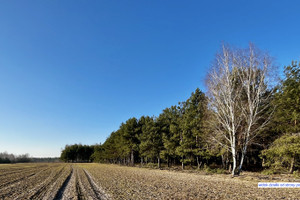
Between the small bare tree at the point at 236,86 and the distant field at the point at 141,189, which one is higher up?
the small bare tree at the point at 236,86

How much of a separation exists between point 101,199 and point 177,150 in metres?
25.2

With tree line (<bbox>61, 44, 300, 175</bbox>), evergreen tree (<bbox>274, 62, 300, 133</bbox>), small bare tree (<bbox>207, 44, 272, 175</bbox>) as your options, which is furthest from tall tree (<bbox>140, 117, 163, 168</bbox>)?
evergreen tree (<bbox>274, 62, 300, 133</bbox>)

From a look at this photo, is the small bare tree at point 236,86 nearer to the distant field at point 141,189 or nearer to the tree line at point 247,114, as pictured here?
the tree line at point 247,114

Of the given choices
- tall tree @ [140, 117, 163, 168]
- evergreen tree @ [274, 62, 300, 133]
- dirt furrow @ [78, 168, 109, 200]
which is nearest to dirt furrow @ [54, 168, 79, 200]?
dirt furrow @ [78, 168, 109, 200]

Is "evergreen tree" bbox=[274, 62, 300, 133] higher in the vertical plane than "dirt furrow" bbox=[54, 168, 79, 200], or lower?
higher

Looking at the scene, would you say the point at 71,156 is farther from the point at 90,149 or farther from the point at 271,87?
the point at 271,87

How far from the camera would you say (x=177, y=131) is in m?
37.0

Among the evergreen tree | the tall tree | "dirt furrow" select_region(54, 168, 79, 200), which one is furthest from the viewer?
the tall tree

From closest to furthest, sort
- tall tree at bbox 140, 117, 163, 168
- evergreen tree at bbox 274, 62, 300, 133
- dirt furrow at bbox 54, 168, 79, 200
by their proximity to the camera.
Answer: dirt furrow at bbox 54, 168, 79, 200 < evergreen tree at bbox 274, 62, 300, 133 < tall tree at bbox 140, 117, 163, 168

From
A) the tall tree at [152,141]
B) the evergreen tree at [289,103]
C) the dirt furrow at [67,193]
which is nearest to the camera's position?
the dirt furrow at [67,193]

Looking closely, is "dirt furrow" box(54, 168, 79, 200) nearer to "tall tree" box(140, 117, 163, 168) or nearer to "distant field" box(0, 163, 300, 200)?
"distant field" box(0, 163, 300, 200)

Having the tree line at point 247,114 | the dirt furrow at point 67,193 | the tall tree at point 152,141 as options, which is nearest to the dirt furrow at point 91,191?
the dirt furrow at point 67,193

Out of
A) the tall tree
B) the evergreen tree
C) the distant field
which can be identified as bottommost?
the distant field

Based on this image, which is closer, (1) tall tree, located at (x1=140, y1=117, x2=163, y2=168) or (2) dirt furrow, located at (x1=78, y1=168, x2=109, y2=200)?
(2) dirt furrow, located at (x1=78, y1=168, x2=109, y2=200)
